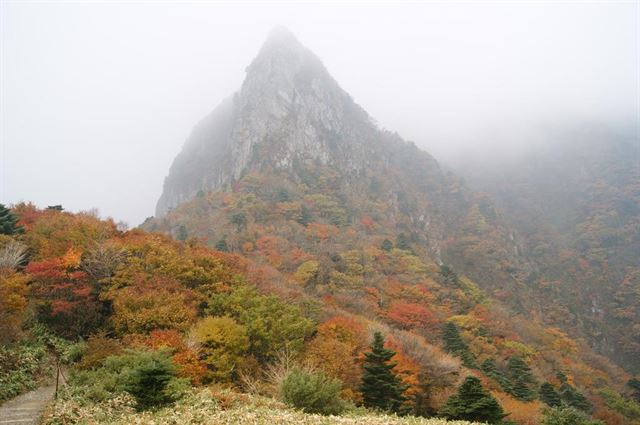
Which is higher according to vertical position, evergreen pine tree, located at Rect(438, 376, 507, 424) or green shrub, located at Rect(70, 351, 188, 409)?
green shrub, located at Rect(70, 351, 188, 409)

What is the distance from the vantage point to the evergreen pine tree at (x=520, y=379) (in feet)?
128

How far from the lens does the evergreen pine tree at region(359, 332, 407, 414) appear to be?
68.0 ft

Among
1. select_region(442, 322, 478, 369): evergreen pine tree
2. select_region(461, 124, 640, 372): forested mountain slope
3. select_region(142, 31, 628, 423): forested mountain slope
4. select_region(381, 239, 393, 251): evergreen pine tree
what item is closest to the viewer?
select_region(442, 322, 478, 369): evergreen pine tree

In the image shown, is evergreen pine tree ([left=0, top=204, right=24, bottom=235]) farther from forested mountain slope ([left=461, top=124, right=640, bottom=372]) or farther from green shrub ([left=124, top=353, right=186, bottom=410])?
forested mountain slope ([left=461, top=124, right=640, bottom=372])

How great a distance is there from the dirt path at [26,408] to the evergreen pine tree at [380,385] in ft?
44.0

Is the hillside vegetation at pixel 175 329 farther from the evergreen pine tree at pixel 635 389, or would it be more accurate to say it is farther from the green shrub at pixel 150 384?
the evergreen pine tree at pixel 635 389

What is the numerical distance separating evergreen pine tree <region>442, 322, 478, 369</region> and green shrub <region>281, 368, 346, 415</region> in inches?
1234

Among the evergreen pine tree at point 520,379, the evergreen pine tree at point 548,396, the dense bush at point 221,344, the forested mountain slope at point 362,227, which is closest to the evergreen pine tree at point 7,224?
the dense bush at point 221,344

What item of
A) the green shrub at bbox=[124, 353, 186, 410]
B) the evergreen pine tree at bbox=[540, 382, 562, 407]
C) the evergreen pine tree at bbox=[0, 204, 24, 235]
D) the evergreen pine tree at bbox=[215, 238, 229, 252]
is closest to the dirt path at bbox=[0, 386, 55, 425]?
the green shrub at bbox=[124, 353, 186, 410]

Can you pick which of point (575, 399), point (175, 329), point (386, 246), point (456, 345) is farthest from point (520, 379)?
point (175, 329)

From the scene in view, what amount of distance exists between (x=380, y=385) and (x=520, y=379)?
28.3 m

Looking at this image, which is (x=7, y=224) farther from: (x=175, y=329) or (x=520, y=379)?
(x=520, y=379)

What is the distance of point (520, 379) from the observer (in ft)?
139

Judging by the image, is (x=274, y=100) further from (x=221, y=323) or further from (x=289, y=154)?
(x=221, y=323)
